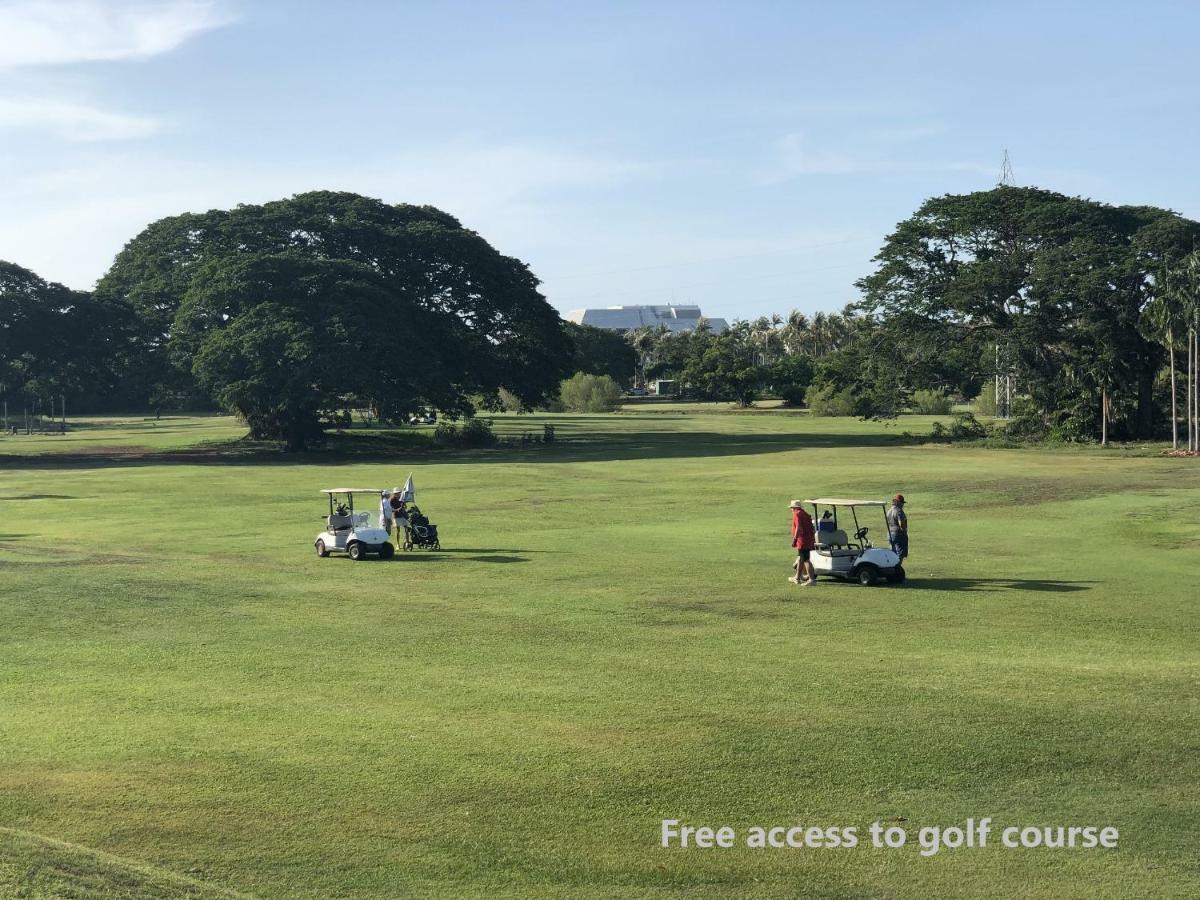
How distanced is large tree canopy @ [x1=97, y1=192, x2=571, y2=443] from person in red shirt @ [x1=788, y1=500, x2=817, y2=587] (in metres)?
46.6

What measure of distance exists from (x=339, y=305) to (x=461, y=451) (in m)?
11.2

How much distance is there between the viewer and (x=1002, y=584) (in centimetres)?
2442

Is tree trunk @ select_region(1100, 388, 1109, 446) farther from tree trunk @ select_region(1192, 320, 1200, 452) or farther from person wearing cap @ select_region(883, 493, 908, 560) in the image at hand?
person wearing cap @ select_region(883, 493, 908, 560)

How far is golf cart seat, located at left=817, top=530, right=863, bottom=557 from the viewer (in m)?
24.8

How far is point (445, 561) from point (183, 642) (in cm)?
983

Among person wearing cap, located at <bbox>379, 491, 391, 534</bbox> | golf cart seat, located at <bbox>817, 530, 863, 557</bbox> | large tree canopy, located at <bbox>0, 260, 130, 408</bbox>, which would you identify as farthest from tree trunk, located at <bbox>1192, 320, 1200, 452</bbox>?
large tree canopy, located at <bbox>0, 260, 130, 408</bbox>

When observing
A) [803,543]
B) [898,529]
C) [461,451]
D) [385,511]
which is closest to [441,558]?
[385,511]

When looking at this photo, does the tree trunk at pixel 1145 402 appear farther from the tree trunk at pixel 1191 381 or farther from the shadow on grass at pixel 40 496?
the shadow on grass at pixel 40 496

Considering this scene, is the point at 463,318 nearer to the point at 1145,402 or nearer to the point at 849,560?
the point at 1145,402

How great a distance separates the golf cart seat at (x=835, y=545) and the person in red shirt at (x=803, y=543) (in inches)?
19.3

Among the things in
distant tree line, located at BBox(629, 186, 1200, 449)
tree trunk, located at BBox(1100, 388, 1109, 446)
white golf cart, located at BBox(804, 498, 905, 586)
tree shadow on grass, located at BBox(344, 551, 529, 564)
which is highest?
distant tree line, located at BBox(629, 186, 1200, 449)

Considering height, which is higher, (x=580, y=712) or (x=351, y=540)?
(x=351, y=540)

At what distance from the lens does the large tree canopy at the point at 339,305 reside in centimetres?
6894

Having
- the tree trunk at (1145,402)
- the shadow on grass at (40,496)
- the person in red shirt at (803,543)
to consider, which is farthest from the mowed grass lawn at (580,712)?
the tree trunk at (1145,402)
